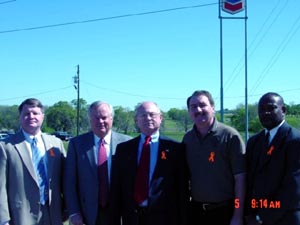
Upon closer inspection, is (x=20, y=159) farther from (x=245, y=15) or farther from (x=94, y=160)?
(x=245, y=15)

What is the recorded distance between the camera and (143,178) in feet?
14.9

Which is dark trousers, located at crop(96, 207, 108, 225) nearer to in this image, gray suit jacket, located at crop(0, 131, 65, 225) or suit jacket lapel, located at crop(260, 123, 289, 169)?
gray suit jacket, located at crop(0, 131, 65, 225)

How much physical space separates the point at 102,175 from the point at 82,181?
25 centimetres

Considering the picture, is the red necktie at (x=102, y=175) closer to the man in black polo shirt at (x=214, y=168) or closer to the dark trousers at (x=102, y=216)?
the dark trousers at (x=102, y=216)

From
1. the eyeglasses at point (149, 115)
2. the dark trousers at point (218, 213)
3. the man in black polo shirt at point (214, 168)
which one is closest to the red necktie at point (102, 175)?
the eyeglasses at point (149, 115)

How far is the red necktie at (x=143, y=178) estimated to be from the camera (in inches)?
178

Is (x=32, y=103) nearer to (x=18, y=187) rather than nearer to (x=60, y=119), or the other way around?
(x=18, y=187)

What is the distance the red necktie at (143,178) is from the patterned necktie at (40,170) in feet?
3.64

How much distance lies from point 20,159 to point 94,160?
855 millimetres

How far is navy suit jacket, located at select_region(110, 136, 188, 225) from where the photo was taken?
448 cm

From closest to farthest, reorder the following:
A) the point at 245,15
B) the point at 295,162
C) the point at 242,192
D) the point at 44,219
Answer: the point at 295,162 < the point at 242,192 < the point at 44,219 < the point at 245,15

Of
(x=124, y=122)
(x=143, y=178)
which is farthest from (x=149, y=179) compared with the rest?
(x=124, y=122)

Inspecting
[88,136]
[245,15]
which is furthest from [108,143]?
[245,15]

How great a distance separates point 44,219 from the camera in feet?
15.6
